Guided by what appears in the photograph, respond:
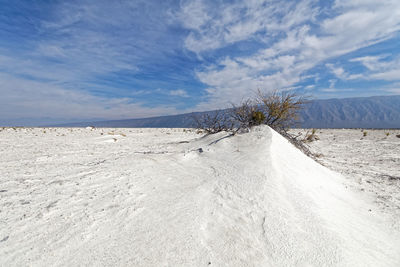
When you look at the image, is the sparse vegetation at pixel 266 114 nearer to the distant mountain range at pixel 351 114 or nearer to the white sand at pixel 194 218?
the white sand at pixel 194 218

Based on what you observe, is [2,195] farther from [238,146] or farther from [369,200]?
[369,200]

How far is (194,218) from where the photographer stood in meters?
2.16

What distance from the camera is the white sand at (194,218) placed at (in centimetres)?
170

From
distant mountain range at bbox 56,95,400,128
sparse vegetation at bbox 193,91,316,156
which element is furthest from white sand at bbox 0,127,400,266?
distant mountain range at bbox 56,95,400,128

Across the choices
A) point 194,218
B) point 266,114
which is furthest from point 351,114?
point 194,218

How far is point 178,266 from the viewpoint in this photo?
1.55m

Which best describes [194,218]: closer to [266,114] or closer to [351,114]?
[266,114]

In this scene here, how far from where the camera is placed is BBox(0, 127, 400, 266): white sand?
170 centimetres

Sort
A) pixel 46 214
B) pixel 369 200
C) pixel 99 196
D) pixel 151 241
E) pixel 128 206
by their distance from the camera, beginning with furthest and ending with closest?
pixel 369 200
pixel 99 196
pixel 128 206
pixel 46 214
pixel 151 241

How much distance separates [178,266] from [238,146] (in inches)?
122

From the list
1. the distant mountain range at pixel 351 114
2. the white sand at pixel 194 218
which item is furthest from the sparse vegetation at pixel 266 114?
the distant mountain range at pixel 351 114

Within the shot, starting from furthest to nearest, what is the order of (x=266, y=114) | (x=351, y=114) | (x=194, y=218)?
(x=351, y=114)
(x=266, y=114)
(x=194, y=218)

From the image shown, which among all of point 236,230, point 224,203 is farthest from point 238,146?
point 236,230

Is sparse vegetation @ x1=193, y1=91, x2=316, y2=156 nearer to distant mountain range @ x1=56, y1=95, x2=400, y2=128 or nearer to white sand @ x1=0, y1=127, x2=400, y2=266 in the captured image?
white sand @ x1=0, y1=127, x2=400, y2=266
